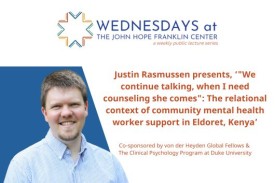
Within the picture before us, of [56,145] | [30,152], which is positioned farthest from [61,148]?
[30,152]

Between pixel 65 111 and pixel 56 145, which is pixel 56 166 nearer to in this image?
pixel 56 145

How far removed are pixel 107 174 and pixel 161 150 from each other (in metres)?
1.22

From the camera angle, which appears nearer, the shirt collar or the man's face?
the man's face

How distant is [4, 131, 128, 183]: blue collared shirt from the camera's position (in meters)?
3.26

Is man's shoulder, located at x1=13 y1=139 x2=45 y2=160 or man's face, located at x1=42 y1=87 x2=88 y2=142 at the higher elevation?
man's face, located at x1=42 y1=87 x2=88 y2=142

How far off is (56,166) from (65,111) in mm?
376

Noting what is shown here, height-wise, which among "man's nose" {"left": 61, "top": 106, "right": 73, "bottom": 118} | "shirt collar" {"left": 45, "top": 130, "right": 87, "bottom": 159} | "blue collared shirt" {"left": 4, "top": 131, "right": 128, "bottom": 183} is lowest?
"blue collared shirt" {"left": 4, "top": 131, "right": 128, "bottom": 183}

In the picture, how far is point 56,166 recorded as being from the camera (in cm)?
337

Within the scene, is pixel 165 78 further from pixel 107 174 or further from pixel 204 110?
pixel 107 174

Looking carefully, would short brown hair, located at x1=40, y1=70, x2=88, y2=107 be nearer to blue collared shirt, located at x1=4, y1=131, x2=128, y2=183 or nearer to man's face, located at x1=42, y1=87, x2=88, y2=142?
man's face, located at x1=42, y1=87, x2=88, y2=142

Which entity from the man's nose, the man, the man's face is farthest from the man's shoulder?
the man's nose

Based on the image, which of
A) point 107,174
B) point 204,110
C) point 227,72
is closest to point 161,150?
point 204,110

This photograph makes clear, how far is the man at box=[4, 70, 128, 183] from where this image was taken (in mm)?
3252

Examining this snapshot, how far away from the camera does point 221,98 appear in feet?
15.6
